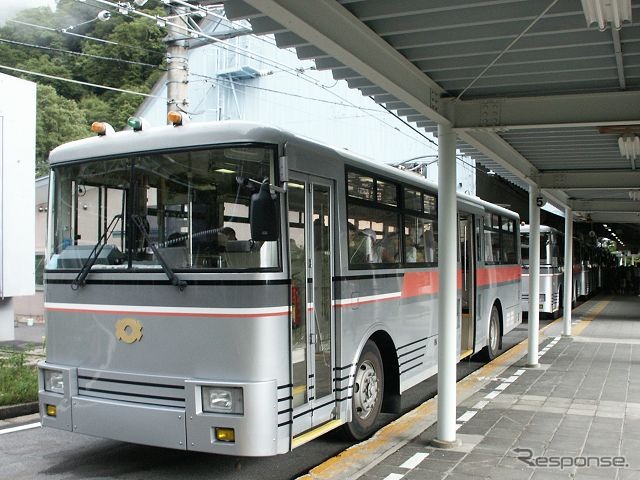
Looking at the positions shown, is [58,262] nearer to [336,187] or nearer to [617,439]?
[336,187]

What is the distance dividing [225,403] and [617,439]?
411 cm

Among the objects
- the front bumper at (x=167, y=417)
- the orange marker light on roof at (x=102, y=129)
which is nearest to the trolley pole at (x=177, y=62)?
the orange marker light on roof at (x=102, y=129)

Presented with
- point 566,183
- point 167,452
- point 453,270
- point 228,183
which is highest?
point 566,183

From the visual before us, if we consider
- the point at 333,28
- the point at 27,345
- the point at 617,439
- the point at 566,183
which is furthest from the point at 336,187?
the point at 27,345

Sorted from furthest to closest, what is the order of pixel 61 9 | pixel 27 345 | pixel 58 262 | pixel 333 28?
pixel 61 9 → pixel 27 345 → pixel 58 262 → pixel 333 28

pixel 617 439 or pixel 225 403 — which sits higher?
pixel 225 403

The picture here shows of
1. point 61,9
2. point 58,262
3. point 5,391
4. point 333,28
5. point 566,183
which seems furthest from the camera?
point 61,9

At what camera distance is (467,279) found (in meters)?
10.9

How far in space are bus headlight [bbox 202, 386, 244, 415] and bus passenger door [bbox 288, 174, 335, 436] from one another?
25.0 inches

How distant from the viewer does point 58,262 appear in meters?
5.75

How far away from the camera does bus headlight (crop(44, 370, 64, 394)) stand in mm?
5559

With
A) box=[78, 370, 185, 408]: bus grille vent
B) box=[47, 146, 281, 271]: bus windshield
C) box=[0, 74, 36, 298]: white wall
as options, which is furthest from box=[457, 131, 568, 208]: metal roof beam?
box=[0, 74, 36, 298]: white wall

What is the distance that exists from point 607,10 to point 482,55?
172cm

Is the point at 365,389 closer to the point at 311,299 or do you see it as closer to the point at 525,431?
the point at 311,299
